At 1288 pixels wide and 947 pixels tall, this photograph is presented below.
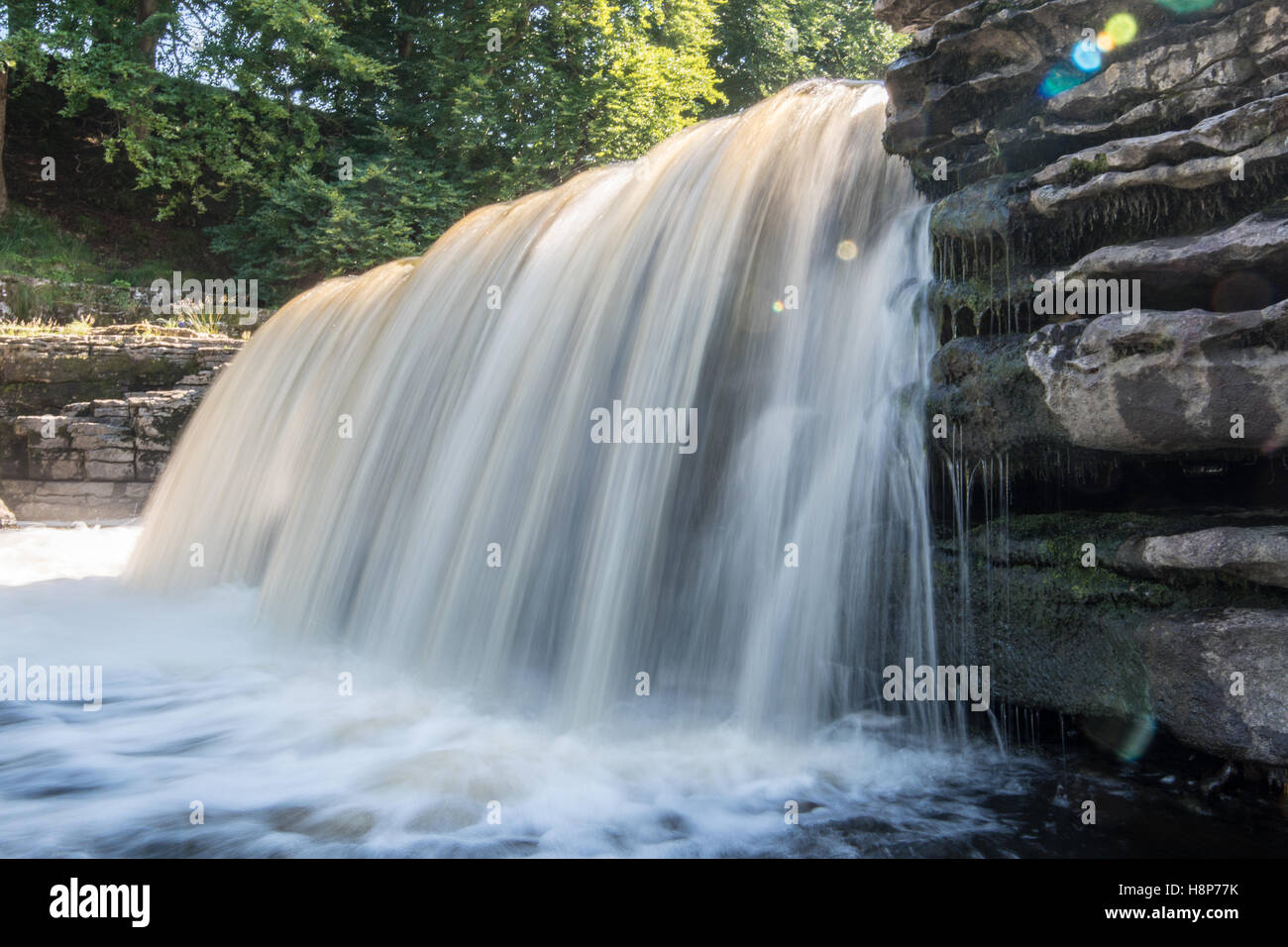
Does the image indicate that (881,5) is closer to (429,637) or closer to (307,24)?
(429,637)

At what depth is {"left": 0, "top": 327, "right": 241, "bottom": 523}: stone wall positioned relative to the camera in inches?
426

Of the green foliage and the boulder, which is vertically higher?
the green foliage

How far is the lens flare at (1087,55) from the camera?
3.79 m

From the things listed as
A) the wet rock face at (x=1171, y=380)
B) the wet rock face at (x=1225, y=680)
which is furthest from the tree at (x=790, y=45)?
the wet rock face at (x=1225, y=680)

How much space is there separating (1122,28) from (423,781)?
4.13m

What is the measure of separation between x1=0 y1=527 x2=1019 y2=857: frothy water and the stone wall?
22.2 ft

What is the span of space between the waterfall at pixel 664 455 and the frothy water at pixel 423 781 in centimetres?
31

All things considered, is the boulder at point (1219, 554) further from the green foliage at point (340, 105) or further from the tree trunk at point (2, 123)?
the tree trunk at point (2, 123)

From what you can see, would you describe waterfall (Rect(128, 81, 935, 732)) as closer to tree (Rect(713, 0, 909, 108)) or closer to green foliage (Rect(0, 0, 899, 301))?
green foliage (Rect(0, 0, 899, 301))

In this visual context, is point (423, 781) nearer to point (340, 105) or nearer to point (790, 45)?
point (340, 105)

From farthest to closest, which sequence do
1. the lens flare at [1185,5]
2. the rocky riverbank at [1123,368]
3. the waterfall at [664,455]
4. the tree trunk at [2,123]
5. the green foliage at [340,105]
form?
the tree trunk at [2,123] < the green foliage at [340,105] < the waterfall at [664,455] < the lens flare at [1185,5] < the rocky riverbank at [1123,368]

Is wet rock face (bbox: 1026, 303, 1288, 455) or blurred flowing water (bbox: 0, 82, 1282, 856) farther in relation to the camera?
blurred flowing water (bbox: 0, 82, 1282, 856)

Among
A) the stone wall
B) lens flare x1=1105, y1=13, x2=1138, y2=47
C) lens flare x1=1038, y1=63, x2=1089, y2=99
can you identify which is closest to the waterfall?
lens flare x1=1038, y1=63, x2=1089, y2=99

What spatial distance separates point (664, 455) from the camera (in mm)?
4730
